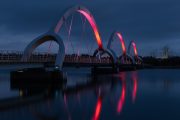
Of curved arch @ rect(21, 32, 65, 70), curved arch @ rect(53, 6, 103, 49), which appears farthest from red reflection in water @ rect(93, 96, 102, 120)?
curved arch @ rect(53, 6, 103, 49)

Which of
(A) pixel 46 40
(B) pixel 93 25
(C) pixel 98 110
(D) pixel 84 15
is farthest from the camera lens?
(B) pixel 93 25

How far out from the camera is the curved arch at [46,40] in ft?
148

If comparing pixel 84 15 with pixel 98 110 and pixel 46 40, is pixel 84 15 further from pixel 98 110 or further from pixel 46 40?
pixel 98 110

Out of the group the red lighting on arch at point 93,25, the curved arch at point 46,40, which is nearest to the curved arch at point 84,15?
the red lighting on arch at point 93,25

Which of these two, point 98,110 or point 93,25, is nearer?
point 98,110

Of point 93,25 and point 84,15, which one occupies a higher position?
point 84,15

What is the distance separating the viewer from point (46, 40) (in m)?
50.8

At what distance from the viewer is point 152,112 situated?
851 inches

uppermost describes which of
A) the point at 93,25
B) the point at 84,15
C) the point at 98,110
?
the point at 84,15

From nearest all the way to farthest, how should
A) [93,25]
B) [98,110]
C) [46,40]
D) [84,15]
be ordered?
[98,110]
[46,40]
[84,15]
[93,25]

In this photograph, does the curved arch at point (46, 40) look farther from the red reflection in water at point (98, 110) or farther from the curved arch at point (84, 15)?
the red reflection in water at point (98, 110)

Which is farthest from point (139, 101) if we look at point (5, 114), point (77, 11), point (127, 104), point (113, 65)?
point (113, 65)

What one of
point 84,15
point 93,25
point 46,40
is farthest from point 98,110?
point 93,25

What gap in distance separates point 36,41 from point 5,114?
30045mm
